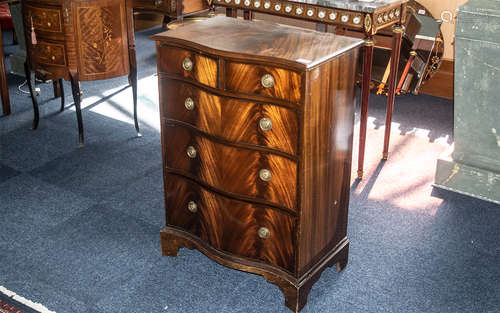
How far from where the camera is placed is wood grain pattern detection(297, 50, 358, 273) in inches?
96.0

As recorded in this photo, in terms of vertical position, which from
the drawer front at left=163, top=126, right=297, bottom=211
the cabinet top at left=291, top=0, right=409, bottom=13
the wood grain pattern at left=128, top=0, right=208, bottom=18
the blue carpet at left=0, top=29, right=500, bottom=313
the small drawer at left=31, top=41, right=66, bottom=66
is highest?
the cabinet top at left=291, top=0, right=409, bottom=13

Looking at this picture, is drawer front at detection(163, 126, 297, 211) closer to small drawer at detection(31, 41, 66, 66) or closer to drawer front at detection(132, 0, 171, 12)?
small drawer at detection(31, 41, 66, 66)

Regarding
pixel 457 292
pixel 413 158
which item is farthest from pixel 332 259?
pixel 413 158

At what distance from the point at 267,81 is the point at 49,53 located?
2.24 meters

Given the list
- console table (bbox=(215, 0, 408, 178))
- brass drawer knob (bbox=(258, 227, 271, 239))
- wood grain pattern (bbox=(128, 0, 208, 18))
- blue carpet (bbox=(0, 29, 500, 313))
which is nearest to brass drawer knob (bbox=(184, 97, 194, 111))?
brass drawer knob (bbox=(258, 227, 271, 239))

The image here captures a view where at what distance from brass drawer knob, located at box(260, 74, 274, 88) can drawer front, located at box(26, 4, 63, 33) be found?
2061 millimetres

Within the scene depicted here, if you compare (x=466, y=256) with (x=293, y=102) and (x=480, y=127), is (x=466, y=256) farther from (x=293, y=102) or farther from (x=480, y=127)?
(x=293, y=102)

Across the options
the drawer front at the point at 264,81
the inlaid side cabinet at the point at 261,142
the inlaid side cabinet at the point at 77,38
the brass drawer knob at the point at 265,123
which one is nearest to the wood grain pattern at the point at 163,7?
the inlaid side cabinet at the point at 77,38

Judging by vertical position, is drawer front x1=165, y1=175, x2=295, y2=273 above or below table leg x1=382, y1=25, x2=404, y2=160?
below

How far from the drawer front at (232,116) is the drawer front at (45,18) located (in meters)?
1.55

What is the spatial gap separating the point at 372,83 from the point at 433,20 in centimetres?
84

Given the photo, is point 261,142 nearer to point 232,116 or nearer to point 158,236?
point 232,116

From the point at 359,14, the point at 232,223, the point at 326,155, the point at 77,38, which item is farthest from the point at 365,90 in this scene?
the point at 77,38

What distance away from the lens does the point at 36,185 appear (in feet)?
→ 12.5
